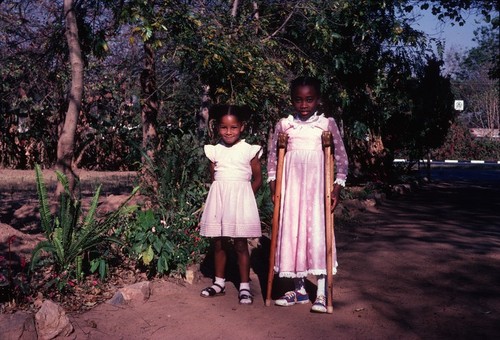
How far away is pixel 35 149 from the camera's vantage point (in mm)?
17594

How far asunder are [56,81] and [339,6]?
13.7 ft

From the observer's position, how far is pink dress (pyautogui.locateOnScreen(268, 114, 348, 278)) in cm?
458

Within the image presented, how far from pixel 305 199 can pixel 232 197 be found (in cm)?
54

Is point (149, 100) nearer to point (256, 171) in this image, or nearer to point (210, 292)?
point (256, 171)

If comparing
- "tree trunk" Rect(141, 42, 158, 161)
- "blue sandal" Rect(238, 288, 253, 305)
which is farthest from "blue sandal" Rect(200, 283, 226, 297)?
"tree trunk" Rect(141, 42, 158, 161)

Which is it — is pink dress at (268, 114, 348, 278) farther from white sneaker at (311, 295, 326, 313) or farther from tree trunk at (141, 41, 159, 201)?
tree trunk at (141, 41, 159, 201)

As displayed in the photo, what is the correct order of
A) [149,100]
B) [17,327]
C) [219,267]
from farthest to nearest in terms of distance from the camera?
[149,100] < [219,267] < [17,327]

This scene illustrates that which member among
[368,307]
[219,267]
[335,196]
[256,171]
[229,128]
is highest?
[229,128]

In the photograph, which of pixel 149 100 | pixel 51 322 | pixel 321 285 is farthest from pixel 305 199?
pixel 149 100

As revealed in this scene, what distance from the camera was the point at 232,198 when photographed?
468 centimetres

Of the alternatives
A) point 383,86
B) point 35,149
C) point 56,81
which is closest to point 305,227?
point 56,81

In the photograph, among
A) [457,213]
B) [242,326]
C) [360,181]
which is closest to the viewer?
[242,326]

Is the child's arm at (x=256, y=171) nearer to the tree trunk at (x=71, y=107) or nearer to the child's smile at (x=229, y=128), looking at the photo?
the child's smile at (x=229, y=128)

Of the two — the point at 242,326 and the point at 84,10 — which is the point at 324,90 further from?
the point at 242,326
